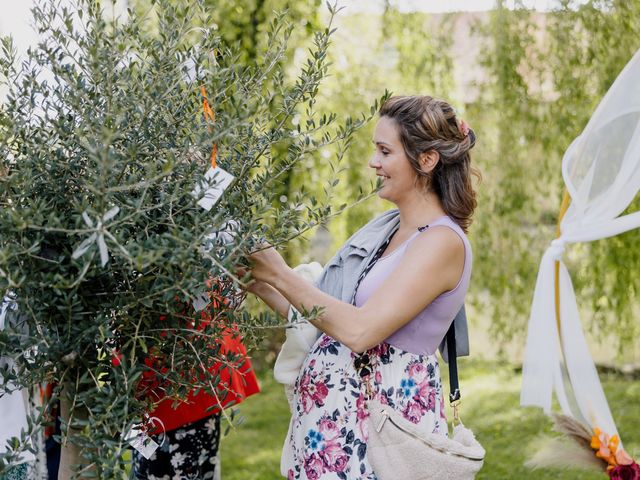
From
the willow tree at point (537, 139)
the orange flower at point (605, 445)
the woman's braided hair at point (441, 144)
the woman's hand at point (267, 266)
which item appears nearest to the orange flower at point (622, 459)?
the orange flower at point (605, 445)

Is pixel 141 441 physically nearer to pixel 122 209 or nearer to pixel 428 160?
pixel 122 209

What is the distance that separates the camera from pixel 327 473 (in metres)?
2.17

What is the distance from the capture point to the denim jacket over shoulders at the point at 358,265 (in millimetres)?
2279

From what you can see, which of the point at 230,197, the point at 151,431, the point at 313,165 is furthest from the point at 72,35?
the point at 313,165

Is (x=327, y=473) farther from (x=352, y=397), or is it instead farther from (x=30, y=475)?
(x=30, y=475)

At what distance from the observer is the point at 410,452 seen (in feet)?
6.89

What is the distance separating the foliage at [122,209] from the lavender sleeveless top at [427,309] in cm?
42

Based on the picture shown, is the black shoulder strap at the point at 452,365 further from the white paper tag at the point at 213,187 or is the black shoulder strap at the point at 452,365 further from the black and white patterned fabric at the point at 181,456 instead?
the white paper tag at the point at 213,187

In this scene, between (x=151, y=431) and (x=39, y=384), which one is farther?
(x=151, y=431)

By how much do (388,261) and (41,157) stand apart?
3.08ft

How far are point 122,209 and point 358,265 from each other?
3.03 feet

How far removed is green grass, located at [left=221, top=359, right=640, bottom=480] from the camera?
4.80m

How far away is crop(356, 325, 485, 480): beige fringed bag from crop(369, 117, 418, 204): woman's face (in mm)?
549

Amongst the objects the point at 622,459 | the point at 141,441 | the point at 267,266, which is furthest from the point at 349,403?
the point at 622,459
